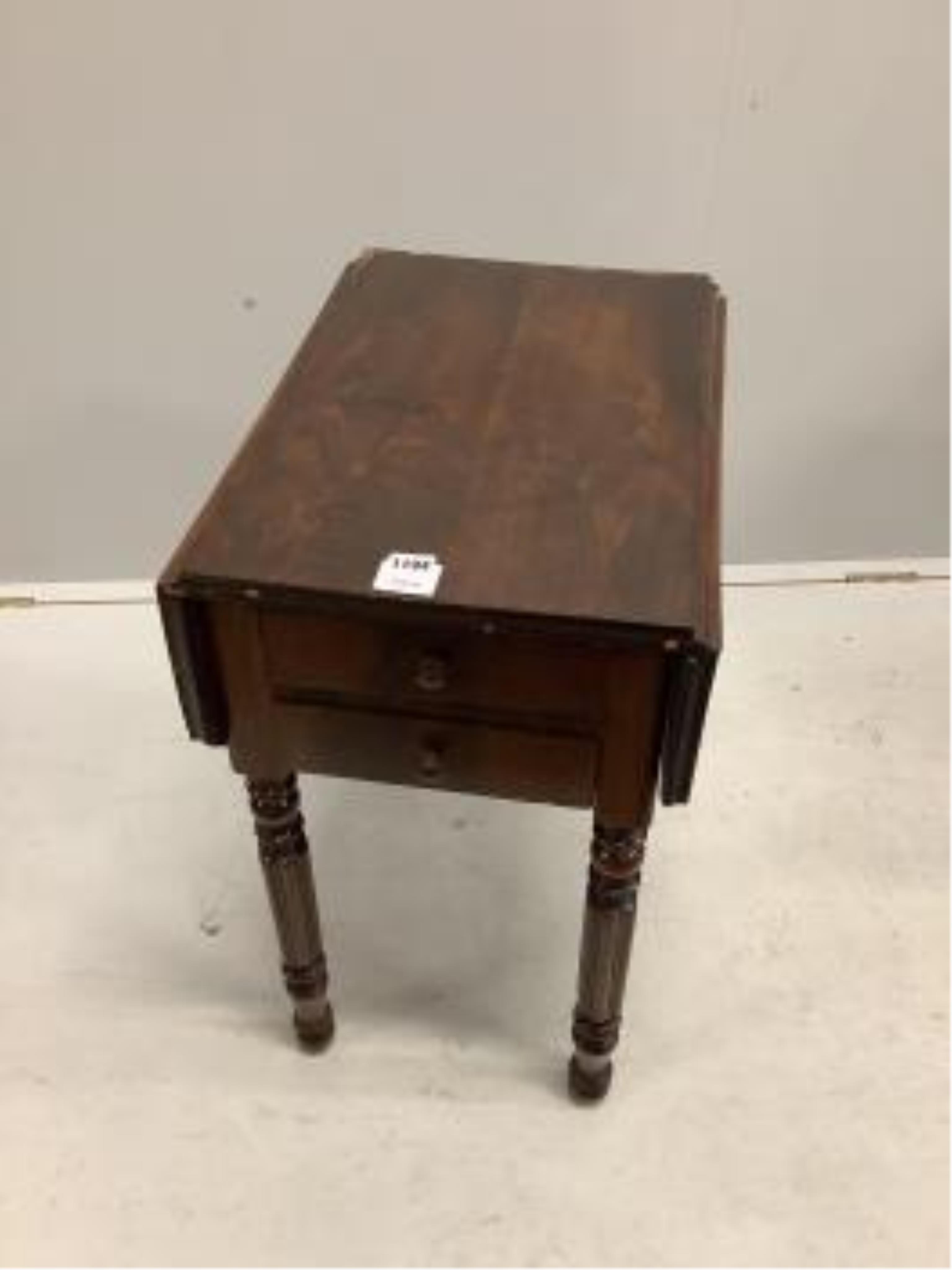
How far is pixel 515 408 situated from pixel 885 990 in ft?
2.78

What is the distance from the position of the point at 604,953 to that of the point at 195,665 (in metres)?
0.48

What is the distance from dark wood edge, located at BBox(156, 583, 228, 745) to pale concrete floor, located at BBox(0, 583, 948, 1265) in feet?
1.64

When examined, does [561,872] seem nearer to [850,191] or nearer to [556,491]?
[556,491]

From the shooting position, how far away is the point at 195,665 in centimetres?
97

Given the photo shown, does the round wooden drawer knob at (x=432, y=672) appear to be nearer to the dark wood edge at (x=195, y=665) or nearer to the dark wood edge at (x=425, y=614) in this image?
the dark wood edge at (x=425, y=614)

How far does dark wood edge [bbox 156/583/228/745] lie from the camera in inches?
36.5

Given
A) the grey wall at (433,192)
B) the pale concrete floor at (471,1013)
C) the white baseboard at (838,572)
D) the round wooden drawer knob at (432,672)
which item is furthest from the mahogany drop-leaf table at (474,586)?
the white baseboard at (838,572)

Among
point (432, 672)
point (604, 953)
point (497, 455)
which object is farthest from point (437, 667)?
point (604, 953)

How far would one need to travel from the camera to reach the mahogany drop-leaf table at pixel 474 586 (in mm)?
891

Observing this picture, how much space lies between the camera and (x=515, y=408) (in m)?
1.09

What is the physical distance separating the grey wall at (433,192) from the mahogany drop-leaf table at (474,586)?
478mm

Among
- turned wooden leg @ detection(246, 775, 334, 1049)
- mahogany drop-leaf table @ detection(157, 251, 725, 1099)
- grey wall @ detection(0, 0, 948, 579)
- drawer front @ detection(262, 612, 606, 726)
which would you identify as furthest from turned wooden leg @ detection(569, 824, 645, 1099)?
grey wall @ detection(0, 0, 948, 579)

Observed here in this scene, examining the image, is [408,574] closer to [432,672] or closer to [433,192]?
[432,672]

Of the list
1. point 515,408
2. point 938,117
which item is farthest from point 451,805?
point 938,117
